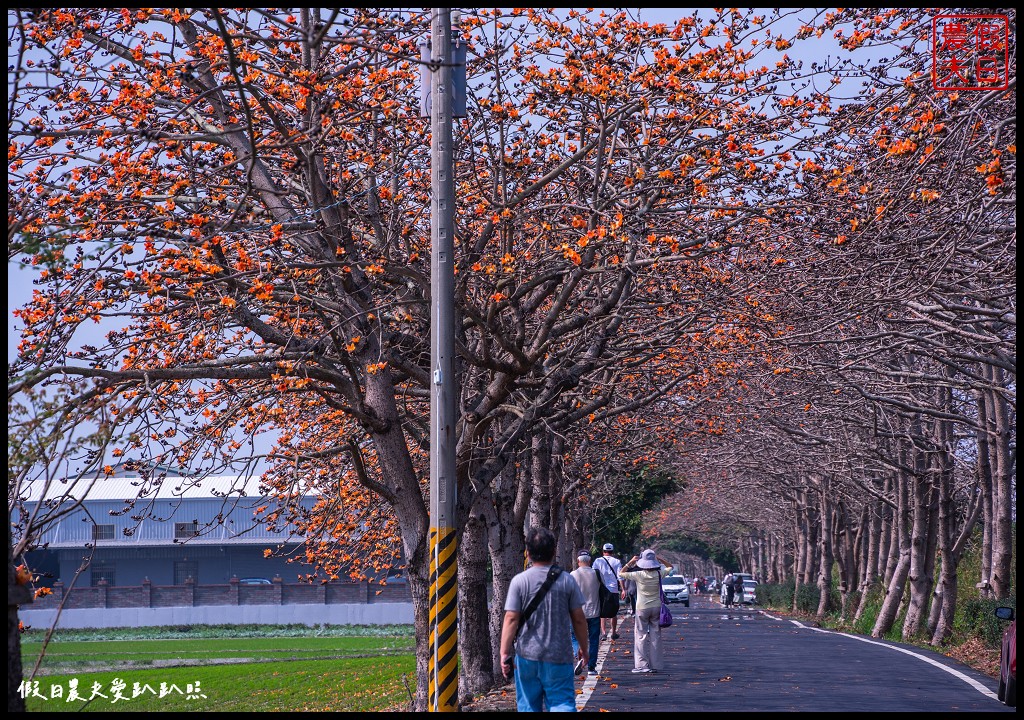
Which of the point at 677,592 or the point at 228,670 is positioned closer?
the point at 228,670

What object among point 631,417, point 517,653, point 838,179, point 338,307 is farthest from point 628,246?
point 631,417

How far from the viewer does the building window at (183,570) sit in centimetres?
5894

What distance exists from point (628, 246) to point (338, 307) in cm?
314

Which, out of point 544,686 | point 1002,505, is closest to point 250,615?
Result: point 1002,505

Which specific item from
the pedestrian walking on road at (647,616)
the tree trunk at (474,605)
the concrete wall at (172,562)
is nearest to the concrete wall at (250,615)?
the concrete wall at (172,562)

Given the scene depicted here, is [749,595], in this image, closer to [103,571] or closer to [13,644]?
[103,571]

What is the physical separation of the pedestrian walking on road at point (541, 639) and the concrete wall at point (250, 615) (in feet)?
144

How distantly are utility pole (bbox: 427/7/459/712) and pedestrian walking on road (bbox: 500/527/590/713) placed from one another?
1.88 metres

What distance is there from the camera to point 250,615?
51281 mm

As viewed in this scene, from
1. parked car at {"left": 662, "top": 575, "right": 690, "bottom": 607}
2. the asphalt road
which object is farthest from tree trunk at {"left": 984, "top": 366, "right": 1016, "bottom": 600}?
parked car at {"left": 662, "top": 575, "right": 690, "bottom": 607}

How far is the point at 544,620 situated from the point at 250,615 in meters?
44.8

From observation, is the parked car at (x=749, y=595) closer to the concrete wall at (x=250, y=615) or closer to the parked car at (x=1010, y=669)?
the concrete wall at (x=250, y=615)

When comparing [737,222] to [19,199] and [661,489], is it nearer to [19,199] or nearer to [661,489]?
[19,199]

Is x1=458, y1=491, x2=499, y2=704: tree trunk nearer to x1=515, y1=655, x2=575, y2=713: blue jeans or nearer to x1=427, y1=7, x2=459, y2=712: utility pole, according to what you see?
x1=427, y1=7, x2=459, y2=712: utility pole
